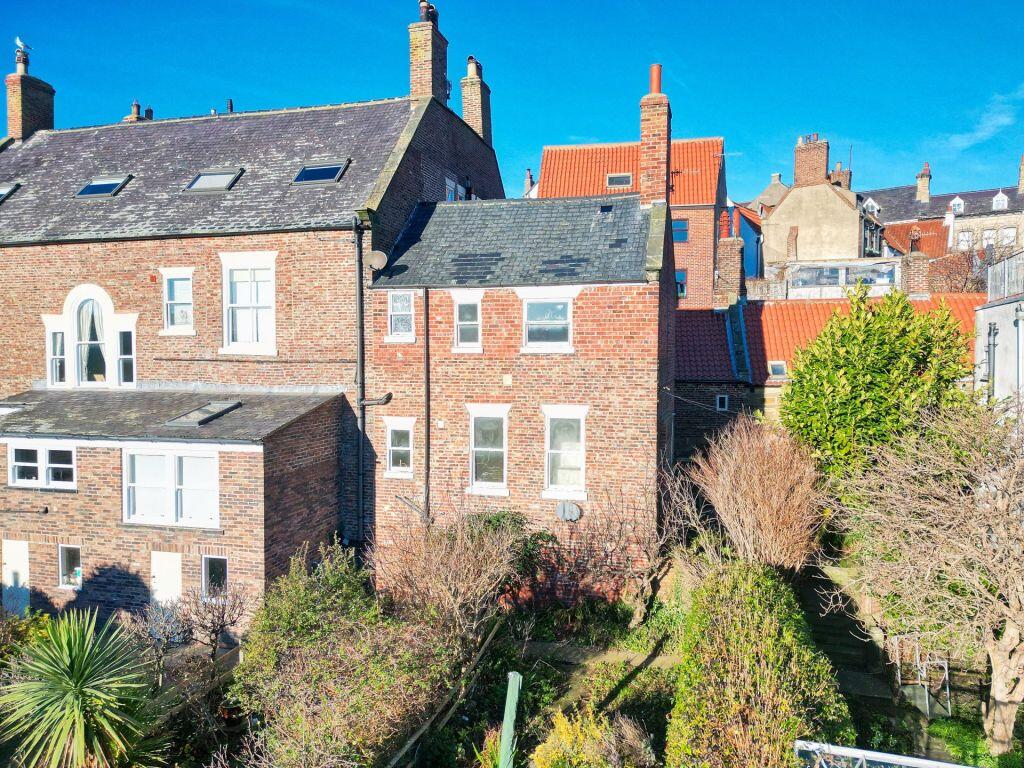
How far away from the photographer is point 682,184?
37.9m

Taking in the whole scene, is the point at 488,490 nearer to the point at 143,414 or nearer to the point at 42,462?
the point at 143,414

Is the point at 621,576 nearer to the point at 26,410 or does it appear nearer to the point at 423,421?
the point at 423,421

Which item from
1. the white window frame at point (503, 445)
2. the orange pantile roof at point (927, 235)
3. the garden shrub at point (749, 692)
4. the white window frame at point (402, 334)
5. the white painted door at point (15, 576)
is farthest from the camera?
the orange pantile roof at point (927, 235)

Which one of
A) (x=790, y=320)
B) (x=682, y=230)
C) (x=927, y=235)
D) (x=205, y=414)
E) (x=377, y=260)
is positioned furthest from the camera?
(x=927, y=235)

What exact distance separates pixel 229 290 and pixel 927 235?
6492 cm

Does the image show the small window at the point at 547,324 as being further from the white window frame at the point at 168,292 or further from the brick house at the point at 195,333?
the white window frame at the point at 168,292

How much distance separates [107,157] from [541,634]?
20.5 metres

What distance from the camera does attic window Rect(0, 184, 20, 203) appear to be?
858 inches

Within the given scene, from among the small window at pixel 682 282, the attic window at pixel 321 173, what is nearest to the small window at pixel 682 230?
the small window at pixel 682 282

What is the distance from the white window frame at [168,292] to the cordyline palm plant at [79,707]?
33.3ft

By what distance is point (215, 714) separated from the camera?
11.8m

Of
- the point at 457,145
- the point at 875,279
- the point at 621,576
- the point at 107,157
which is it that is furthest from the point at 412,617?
the point at 875,279

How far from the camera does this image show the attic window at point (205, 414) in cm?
1595

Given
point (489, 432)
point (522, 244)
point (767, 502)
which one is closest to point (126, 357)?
point (489, 432)
